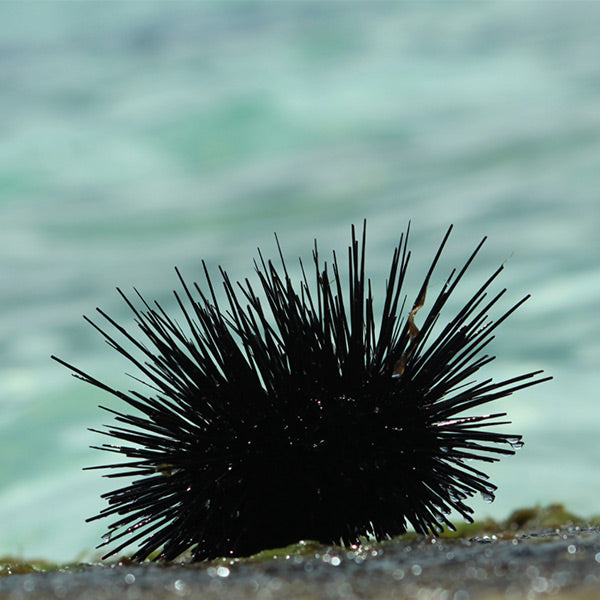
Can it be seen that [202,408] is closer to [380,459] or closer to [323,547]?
[380,459]

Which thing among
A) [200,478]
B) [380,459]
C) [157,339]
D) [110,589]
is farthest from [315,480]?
[110,589]

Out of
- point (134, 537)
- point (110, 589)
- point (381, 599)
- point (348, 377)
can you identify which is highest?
point (348, 377)

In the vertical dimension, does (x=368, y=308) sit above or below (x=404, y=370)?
above

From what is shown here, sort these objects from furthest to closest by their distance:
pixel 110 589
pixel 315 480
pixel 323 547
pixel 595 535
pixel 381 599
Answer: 1. pixel 315 480
2. pixel 595 535
3. pixel 323 547
4. pixel 110 589
5. pixel 381 599

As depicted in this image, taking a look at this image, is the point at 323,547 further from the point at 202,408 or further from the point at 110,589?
the point at 202,408

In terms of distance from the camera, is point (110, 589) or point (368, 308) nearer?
point (110, 589)

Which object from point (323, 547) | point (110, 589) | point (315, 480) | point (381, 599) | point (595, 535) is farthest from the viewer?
point (315, 480)
